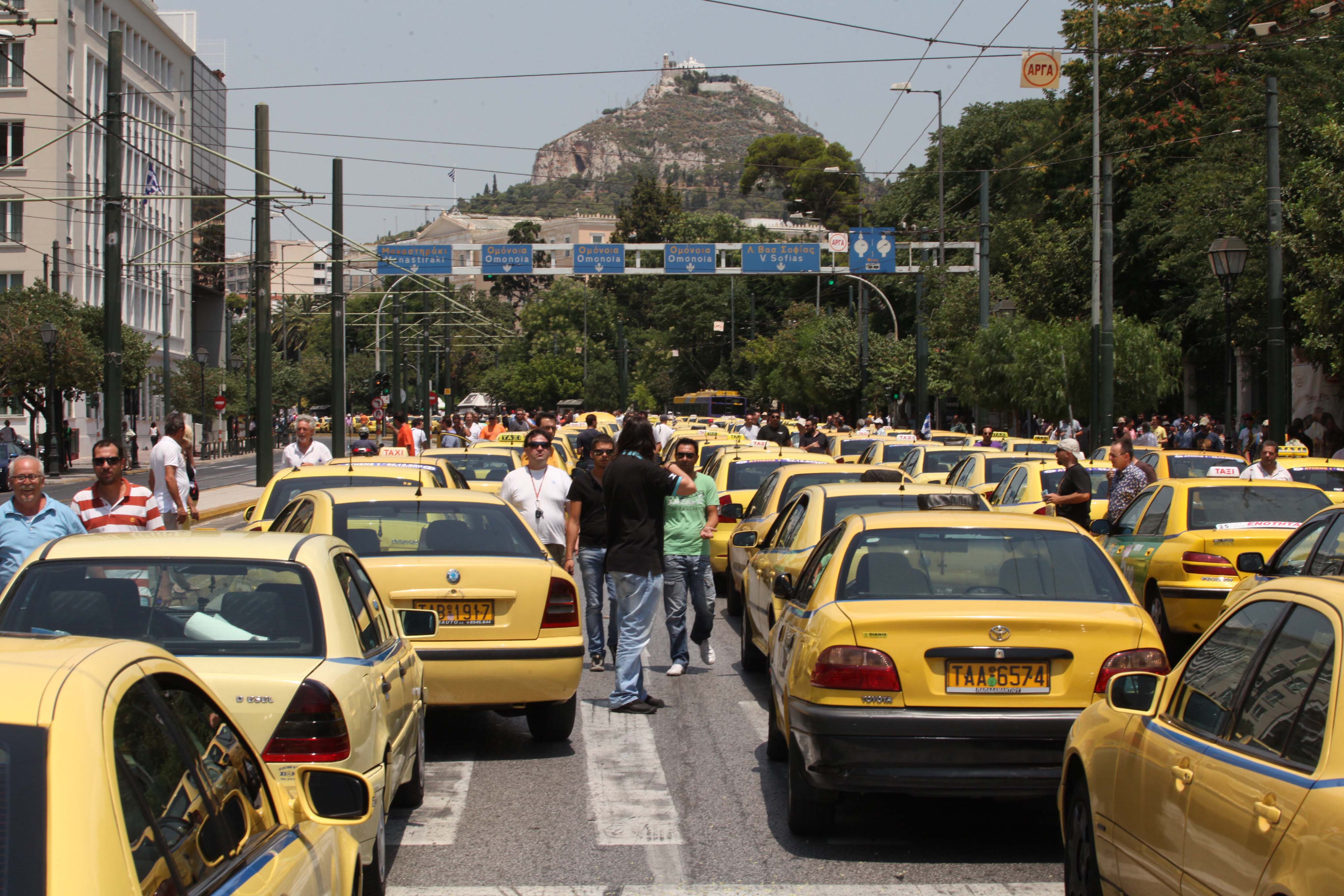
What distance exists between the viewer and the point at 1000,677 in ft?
20.7

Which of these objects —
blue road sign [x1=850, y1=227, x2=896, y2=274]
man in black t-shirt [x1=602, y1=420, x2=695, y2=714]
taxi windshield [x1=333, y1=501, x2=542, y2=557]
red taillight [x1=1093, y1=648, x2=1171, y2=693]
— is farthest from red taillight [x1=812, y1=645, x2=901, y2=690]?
blue road sign [x1=850, y1=227, x2=896, y2=274]

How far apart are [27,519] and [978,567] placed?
17.9 feet

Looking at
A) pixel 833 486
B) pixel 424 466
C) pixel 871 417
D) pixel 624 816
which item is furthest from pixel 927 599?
pixel 871 417

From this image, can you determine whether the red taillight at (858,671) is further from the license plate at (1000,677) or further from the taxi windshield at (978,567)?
the taxi windshield at (978,567)

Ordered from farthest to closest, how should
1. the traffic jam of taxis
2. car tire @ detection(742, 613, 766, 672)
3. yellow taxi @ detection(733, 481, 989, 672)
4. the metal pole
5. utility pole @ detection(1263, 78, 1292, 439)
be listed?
the metal pole → utility pole @ detection(1263, 78, 1292, 439) → car tire @ detection(742, 613, 766, 672) → yellow taxi @ detection(733, 481, 989, 672) → the traffic jam of taxis

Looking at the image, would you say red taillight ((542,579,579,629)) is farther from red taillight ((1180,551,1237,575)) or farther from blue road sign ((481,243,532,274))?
blue road sign ((481,243,532,274))

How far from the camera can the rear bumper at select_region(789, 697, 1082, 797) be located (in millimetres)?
6172

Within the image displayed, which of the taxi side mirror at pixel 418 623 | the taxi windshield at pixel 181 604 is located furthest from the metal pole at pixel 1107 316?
the taxi windshield at pixel 181 604

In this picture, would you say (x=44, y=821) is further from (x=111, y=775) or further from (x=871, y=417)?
(x=871, y=417)

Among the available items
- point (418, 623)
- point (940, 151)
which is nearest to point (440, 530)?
point (418, 623)

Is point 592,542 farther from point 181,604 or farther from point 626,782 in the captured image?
point 181,604

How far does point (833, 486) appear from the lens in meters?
10.9

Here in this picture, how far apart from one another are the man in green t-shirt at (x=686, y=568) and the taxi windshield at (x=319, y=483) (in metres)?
2.28

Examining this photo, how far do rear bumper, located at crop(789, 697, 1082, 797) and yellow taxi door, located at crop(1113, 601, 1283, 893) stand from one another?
1.38m
